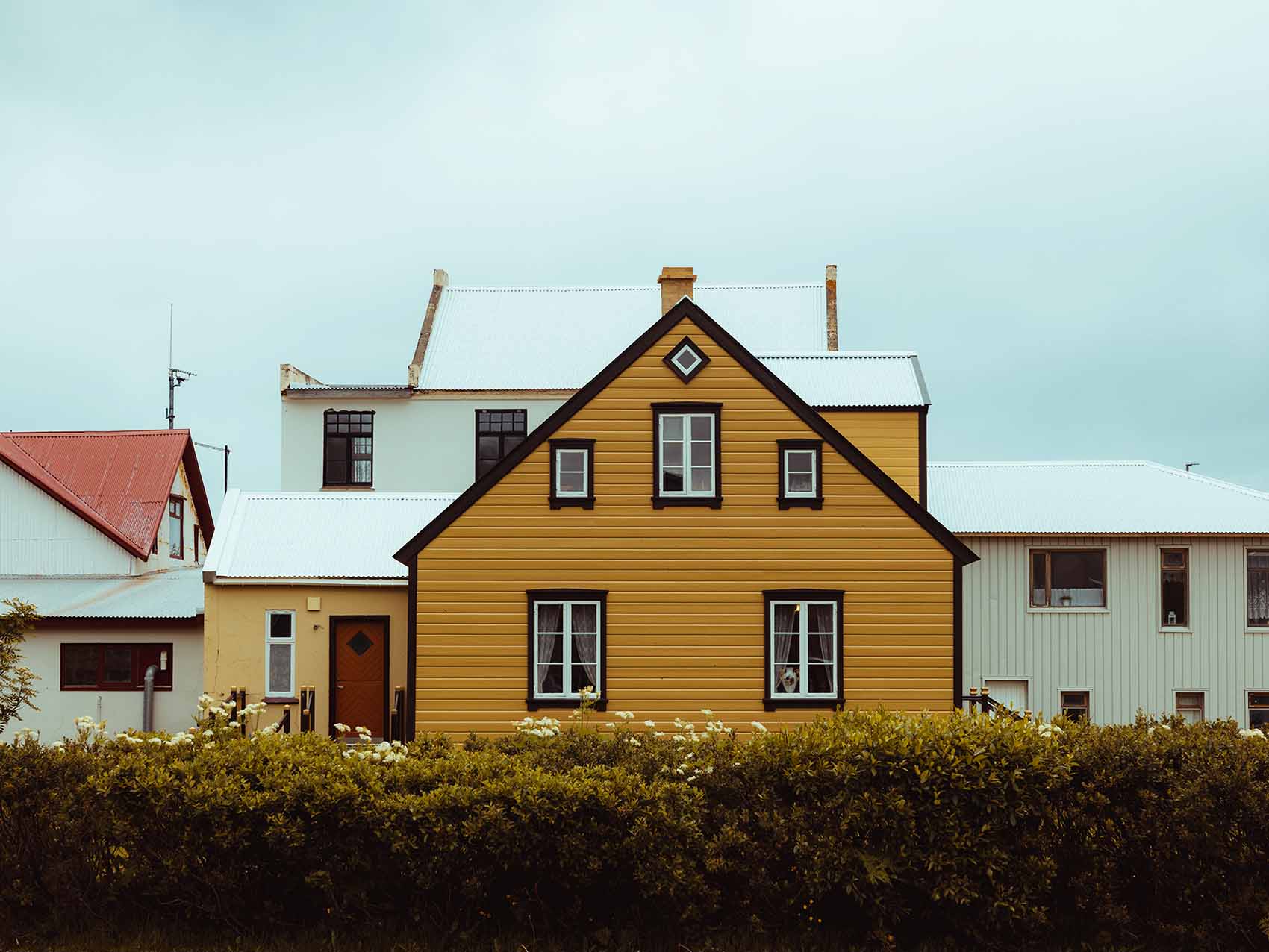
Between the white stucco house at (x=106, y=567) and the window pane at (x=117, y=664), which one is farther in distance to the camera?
the window pane at (x=117, y=664)

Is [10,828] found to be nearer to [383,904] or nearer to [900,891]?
[383,904]

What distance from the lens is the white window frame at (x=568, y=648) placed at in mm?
19844

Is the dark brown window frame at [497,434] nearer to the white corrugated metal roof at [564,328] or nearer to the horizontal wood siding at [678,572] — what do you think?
the white corrugated metal roof at [564,328]

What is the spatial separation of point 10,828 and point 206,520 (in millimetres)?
30842

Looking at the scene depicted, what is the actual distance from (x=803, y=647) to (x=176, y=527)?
2286cm

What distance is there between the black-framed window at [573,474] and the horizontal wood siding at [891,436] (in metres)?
6.41

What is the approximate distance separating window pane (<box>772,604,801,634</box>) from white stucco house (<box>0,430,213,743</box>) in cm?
1355

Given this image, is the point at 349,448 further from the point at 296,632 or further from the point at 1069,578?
the point at 1069,578

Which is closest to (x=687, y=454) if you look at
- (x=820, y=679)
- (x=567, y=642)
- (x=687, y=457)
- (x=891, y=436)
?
(x=687, y=457)

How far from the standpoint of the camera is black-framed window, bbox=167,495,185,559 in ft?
114

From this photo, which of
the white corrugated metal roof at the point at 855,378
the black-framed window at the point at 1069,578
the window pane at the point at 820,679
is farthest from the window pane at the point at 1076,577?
the window pane at the point at 820,679

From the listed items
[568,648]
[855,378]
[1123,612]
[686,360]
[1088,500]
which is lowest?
[568,648]

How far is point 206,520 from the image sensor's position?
39.7 metres

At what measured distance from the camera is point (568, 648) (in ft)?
65.4
